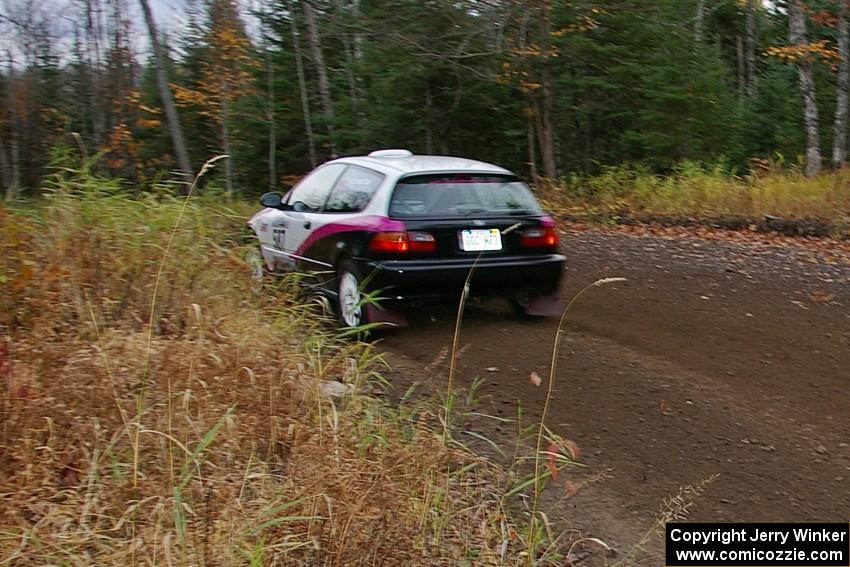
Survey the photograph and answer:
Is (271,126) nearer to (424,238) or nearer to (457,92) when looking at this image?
(457,92)

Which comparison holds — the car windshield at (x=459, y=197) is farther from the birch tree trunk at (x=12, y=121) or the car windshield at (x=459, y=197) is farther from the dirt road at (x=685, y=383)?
the birch tree trunk at (x=12, y=121)

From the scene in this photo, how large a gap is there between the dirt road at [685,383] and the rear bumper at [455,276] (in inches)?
15.7

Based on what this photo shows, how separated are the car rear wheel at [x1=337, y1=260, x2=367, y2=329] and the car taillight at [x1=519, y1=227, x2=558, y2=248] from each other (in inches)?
58.3

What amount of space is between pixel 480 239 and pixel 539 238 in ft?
2.02

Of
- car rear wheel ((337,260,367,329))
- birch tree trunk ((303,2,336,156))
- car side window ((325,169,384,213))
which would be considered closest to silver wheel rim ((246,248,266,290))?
car rear wheel ((337,260,367,329))

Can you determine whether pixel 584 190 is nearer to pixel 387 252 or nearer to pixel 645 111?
pixel 645 111

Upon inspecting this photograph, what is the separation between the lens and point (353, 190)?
7.52 m

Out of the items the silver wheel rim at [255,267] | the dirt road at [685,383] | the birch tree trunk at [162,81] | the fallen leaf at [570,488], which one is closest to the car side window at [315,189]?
the silver wheel rim at [255,267]

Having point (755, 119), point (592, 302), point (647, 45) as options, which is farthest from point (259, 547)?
point (755, 119)

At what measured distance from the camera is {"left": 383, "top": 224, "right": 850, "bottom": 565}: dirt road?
411 centimetres

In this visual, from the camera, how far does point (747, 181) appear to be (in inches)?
607

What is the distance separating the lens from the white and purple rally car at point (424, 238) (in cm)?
683

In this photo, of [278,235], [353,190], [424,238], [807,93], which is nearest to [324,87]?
[807,93]

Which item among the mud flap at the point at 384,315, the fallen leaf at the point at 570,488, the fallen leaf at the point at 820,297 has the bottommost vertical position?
the fallen leaf at the point at 570,488
